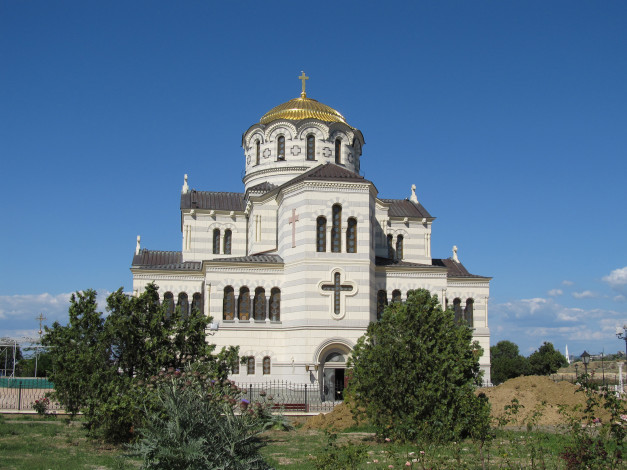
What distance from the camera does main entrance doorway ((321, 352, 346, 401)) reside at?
31.0 metres

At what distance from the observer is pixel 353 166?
1581 inches

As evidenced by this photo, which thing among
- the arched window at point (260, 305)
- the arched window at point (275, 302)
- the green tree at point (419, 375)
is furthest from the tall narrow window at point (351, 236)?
the green tree at point (419, 375)

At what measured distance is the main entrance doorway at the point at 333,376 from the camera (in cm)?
3103

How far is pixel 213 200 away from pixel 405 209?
470 inches

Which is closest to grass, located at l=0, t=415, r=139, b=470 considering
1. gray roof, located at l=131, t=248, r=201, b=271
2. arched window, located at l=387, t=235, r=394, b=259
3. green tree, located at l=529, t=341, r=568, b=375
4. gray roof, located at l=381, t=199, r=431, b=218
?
gray roof, located at l=131, t=248, r=201, b=271

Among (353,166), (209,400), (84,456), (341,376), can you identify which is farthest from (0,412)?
(353,166)

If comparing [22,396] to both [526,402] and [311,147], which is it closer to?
[311,147]

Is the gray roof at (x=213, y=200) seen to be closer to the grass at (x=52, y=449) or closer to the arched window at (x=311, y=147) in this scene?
the arched window at (x=311, y=147)

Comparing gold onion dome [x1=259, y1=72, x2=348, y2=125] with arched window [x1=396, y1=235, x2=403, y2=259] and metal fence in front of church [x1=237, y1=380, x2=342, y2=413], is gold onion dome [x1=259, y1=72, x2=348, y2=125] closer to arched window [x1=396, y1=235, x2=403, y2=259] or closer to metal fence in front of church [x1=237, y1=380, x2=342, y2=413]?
arched window [x1=396, y1=235, x2=403, y2=259]

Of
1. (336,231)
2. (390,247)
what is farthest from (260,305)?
(390,247)

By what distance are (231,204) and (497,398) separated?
22043 millimetres

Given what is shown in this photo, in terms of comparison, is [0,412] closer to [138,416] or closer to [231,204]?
[138,416]

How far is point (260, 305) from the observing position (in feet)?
109

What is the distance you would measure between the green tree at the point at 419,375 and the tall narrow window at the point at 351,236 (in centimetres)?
1378
